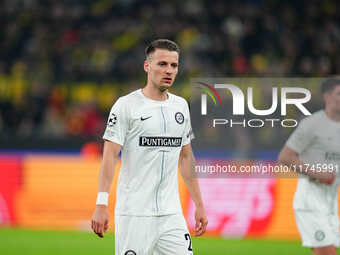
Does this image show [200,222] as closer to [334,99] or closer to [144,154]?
[144,154]

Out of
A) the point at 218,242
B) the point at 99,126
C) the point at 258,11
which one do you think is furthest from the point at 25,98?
the point at 218,242

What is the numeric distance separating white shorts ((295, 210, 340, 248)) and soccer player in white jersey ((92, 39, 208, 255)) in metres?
1.56

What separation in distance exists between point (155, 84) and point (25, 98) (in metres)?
10.9

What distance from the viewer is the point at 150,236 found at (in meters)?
5.55

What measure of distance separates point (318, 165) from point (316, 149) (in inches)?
6.1

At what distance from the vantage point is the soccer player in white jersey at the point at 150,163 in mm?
5543

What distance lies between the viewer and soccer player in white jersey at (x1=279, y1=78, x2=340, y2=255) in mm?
6730

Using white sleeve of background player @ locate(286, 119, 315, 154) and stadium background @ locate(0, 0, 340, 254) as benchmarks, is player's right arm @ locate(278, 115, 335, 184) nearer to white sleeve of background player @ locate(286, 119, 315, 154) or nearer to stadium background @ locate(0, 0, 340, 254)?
white sleeve of background player @ locate(286, 119, 315, 154)

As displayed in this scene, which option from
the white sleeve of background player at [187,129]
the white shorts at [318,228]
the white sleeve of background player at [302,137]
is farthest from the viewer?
the white sleeve of background player at [302,137]

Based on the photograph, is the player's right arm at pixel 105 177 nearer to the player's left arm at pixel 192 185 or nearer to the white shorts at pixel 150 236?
the white shorts at pixel 150 236

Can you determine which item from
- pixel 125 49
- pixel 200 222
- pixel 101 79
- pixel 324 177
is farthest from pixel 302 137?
pixel 125 49

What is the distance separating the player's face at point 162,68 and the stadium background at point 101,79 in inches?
205

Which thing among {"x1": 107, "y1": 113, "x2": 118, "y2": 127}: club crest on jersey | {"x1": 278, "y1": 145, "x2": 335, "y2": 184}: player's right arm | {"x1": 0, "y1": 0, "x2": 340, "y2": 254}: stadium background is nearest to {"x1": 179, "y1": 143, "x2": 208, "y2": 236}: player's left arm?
{"x1": 107, "y1": 113, "x2": 118, "y2": 127}: club crest on jersey

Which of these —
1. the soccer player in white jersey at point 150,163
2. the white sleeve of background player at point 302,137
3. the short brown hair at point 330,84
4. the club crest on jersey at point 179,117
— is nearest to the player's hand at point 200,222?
the soccer player in white jersey at point 150,163
